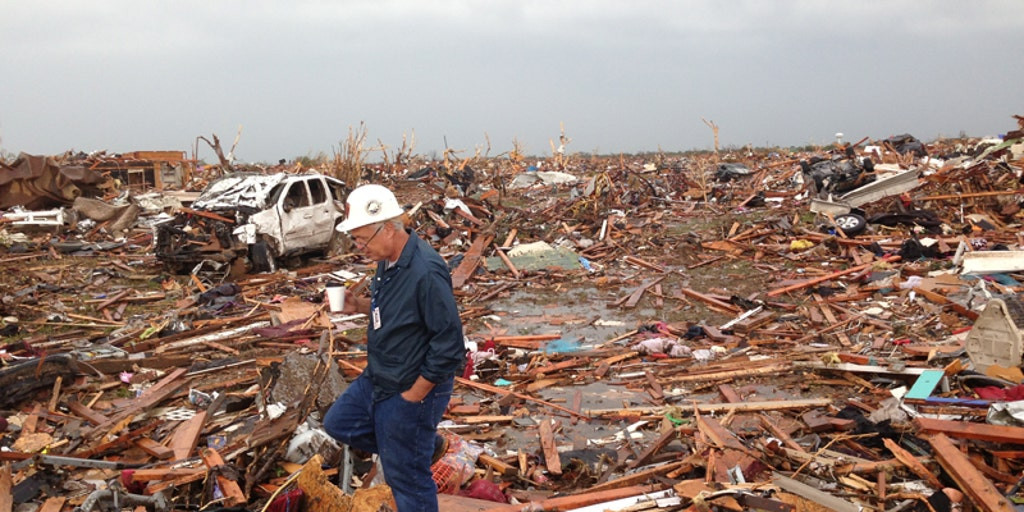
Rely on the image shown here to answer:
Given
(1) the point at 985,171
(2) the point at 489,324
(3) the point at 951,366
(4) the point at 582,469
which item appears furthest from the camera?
(1) the point at 985,171

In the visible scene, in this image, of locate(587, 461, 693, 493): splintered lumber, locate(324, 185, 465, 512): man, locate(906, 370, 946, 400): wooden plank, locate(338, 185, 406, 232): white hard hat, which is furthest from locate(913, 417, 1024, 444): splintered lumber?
locate(338, 185, 406, 232): white hard hat

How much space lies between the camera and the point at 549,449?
5633 millimetres

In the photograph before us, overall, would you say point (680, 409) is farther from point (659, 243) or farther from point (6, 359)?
point (659, 243)

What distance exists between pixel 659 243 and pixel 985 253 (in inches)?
255

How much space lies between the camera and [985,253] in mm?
10773

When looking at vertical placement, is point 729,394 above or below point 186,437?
above

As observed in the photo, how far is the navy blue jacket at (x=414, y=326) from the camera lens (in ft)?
11.4

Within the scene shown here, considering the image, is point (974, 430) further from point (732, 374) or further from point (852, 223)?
point (852, 223)

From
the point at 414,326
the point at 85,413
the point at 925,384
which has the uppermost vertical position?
the point at 414,326

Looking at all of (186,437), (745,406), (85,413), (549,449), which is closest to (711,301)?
(745,406)

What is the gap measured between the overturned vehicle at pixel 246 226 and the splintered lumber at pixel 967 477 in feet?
38.1

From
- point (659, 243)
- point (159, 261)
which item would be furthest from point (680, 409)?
point (159, 261)

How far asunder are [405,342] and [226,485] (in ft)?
6.51

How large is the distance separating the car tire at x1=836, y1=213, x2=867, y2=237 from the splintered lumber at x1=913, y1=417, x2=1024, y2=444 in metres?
10.0
